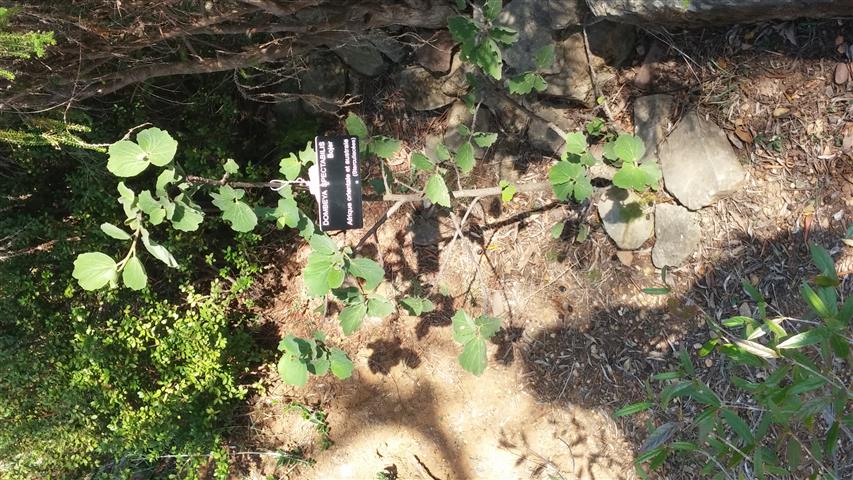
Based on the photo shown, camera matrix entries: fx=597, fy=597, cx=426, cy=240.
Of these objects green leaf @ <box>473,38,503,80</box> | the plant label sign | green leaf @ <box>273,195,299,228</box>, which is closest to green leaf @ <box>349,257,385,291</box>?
the plant label sign

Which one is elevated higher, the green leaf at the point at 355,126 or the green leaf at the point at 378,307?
the green leaf at the point at 355,126

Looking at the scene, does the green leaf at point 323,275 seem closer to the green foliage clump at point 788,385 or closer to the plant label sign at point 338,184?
the plant label sign at point 338,184

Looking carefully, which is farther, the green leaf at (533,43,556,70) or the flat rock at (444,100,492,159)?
the flat rock at (444,100,492,159)

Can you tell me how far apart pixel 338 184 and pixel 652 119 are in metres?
1.55

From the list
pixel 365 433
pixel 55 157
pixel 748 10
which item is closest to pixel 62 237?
pixel 55 157

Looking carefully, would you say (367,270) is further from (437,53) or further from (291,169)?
(437,53)

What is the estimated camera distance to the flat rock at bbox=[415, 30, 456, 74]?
3.08 metres

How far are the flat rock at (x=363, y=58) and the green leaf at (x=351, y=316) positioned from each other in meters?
1.52

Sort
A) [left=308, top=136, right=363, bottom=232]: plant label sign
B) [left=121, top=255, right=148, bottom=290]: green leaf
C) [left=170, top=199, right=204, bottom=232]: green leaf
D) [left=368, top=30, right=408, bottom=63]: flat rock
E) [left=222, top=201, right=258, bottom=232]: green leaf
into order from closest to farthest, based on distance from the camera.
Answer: [left=121, top=255, right=148, bottom=290]: green leaf
[left=170, top=199, right=204, bottom=232]: green leaf
[left=222, top=201, right=258, bottom=232]: green leaf
[left=308, top=136, right=363, bottom=232]: plant label sign
[left=368, top=30, right=408, bottom=63]: flat rock

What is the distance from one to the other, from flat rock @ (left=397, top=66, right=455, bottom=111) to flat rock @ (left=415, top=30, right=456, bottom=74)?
0.05m

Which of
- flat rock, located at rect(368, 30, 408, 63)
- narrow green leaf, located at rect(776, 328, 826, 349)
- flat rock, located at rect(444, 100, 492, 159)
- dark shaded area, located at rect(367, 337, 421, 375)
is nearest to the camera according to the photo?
narrow green leaf, located at rect(776, 328, 826, 349)

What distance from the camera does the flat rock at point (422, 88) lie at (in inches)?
126

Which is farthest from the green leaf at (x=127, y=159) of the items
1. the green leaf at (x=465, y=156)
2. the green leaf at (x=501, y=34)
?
the green leaf at (x=501, y=34)

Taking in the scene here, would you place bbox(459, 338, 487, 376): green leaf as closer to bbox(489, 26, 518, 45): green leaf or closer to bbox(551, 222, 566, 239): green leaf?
bbox(551, 222, 566, 239): green leaf
